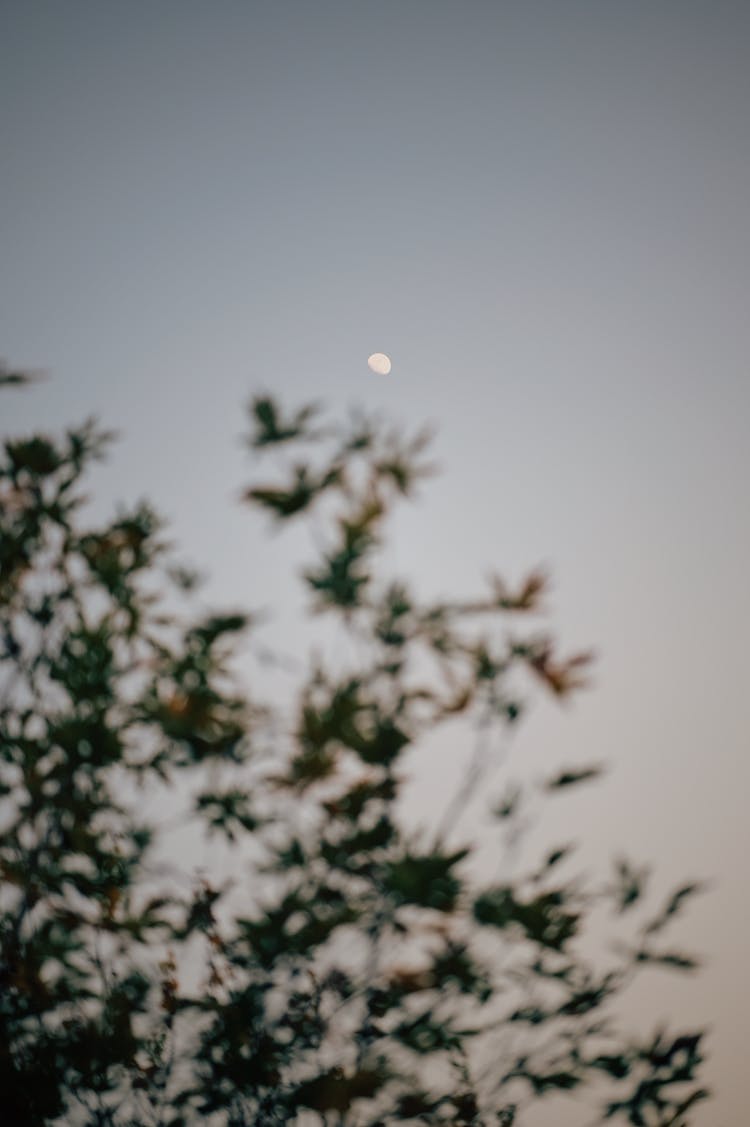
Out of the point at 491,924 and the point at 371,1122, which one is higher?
the point at 491,924

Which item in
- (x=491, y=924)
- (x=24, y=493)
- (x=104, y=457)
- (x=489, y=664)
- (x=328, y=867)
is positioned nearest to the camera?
(x=491, y=924)

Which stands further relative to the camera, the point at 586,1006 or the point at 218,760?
the point at 218,760

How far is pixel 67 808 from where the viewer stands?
239 centimetres

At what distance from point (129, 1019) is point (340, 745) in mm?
1465

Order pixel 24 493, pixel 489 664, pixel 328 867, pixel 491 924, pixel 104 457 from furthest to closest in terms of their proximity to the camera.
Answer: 1. pixel 104 457
2. pixel 24 493
3. pixel 489 664
4. pixel 328 867
5. pixel 491 924

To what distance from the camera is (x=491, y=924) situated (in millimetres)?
1979

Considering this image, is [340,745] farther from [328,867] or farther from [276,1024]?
[276,1024]

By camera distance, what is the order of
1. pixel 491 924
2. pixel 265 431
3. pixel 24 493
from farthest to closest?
pixel 24 493 → pixel 265 431 → pixel 491 924

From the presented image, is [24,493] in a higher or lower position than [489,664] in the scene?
higher

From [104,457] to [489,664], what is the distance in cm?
208

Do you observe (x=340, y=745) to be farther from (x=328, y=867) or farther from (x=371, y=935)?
(x=371, y=935)

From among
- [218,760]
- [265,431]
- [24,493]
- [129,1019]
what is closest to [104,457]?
[24,493]

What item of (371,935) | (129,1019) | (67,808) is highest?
(67,808)

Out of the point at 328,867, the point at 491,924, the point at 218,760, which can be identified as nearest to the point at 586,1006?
the point at 491,924
